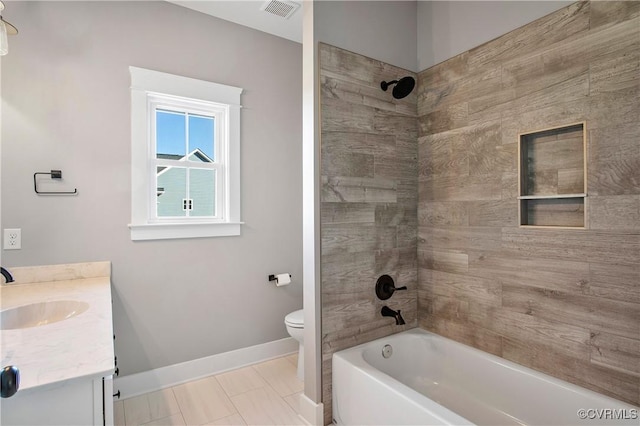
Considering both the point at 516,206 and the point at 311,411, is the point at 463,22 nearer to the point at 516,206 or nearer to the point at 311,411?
the point at 516,206

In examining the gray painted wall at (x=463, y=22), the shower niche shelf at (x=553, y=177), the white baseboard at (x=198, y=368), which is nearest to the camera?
the shower niche shelf at (x=553, y=177)

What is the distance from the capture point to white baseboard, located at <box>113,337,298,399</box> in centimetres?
228

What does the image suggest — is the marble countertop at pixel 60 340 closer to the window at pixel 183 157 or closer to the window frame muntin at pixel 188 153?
the window at pixel 183 157

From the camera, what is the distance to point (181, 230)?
2465mm

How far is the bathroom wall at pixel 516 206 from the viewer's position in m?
1.44

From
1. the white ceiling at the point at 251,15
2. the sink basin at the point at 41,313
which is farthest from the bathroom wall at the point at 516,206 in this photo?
the sink basin at the point at 41,313

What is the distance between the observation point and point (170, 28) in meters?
2.44

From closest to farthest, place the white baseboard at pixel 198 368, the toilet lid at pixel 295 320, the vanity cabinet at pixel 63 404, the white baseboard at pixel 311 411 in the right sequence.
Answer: the vanity cabinet at pixel 63 404
the white baseboard at pixel 311 411
the white baseboard at pixel 198 368
the toilet lid at pixel 295 320

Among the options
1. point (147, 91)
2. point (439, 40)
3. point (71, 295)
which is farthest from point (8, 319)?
point (439, 40)

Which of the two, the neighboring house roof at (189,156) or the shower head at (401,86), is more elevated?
the shower head at (401,86)

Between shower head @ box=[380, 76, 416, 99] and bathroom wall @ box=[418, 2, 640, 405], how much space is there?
29 centimetres

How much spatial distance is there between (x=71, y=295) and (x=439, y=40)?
2.66 m

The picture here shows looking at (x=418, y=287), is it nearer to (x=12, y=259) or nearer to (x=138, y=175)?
(x=138, y=175)

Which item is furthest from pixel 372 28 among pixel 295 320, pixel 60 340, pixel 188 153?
pixel 60 340
